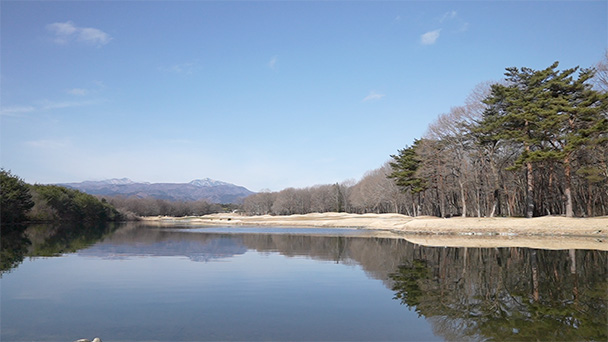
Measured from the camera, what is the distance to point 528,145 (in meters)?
35.0

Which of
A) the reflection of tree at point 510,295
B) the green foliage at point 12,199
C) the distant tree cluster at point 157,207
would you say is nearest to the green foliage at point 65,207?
the green foliage at point 12,199

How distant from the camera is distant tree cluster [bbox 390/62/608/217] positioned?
3197 centimetres

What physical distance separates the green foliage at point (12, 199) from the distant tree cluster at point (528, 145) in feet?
185

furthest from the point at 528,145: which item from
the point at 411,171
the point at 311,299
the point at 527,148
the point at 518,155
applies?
the point at 311,299

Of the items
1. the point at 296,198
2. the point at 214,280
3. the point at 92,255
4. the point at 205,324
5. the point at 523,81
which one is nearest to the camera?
the point at 205,324

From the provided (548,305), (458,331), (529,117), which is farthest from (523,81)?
(458,331)

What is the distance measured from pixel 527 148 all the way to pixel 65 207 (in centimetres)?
8149

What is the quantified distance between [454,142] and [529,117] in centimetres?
1133

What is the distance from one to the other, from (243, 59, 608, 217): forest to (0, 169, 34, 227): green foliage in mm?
56120

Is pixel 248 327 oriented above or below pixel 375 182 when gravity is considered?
below

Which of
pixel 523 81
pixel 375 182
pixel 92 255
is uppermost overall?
pixel 523 81

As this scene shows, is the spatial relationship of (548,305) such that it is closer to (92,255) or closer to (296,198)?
(92,255)

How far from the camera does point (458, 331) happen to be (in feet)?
26.8

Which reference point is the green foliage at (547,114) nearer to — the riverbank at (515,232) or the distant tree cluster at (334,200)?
the riverbank at (515,232)
